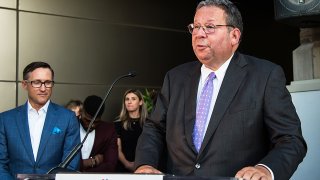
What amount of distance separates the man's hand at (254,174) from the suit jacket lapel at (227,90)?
33 centimetres

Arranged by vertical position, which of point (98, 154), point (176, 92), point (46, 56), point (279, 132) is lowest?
point (98, 154)

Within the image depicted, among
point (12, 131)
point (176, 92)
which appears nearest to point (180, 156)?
point (176, 92)

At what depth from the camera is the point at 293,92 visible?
482 centimetres

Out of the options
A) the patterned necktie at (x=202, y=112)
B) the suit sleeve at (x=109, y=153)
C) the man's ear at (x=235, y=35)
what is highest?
the man's ear at (x=235, y=35)

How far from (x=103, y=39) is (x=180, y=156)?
623 cm

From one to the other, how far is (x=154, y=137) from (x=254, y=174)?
0.69 m

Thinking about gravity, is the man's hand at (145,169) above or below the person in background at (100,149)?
above

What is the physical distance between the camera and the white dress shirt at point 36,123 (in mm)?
3705

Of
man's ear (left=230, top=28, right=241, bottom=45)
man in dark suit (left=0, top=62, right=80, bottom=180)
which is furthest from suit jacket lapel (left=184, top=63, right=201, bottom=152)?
man in dark suit (left=0, top=62, right=80, bottom=180)

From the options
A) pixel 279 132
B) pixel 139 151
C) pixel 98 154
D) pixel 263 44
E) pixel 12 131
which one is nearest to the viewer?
pixel 279 132

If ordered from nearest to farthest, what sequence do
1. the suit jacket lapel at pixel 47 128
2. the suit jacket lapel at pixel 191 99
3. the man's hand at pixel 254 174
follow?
the man's hand at pixel 254 174
the suit jacket lapel at pixel 191 99
the suit jacket lapel at pixel 47 128

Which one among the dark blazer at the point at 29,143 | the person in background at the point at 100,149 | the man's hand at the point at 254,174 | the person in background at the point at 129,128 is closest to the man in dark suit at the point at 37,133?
the dark blazer at the point at 29,143

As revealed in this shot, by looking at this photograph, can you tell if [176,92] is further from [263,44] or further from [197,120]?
[263,44]

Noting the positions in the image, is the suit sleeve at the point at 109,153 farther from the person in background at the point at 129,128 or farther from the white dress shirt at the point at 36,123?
the white dress shirt at the point at 36,123
